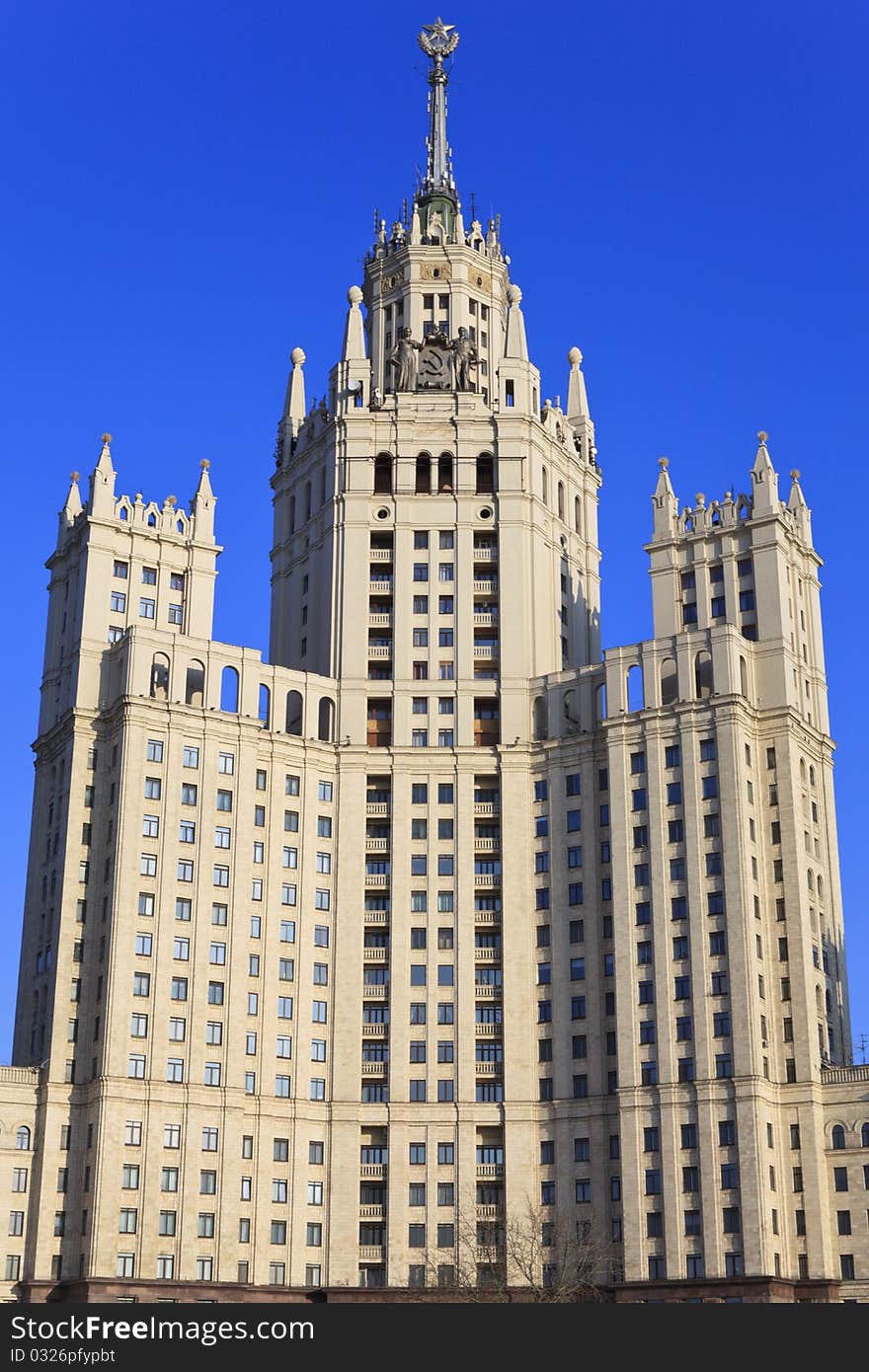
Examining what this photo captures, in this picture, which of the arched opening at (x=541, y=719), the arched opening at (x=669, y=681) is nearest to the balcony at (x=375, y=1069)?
the arched opening at (x=541, y=719)

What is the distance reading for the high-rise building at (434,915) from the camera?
409ft

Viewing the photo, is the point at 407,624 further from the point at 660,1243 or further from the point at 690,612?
the point at 660,1243

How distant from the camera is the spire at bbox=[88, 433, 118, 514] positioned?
477ft

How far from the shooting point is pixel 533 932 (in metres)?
139

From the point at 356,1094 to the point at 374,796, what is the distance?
2313 cm

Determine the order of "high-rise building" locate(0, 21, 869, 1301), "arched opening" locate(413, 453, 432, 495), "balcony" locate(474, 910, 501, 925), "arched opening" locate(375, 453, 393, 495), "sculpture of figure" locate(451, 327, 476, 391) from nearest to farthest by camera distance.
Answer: "high-rise building" locate(0, 21, 869, 1301), "balcony" locate(474, 910, 501, 925), "arched opening" locate(413, 453, 432, 495), "arched opening" locate(375, 453, 393, 495), "sculpture of figure" locate(451, 327, 476, 391)

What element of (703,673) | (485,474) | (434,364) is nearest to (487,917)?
(703,673)

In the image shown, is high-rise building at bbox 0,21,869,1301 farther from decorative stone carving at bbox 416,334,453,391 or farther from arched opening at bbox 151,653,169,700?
decorative stone carving at bbox 416,334,453,391

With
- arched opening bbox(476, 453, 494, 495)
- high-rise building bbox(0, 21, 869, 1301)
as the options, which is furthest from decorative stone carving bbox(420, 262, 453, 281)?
arched opening bbox(476, 453, 494, 495)

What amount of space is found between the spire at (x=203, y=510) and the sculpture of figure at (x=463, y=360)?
2330 centimetres

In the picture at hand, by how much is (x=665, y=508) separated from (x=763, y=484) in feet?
27.2

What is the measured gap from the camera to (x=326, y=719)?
148125mm

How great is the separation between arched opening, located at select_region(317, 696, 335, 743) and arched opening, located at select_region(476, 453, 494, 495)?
21711 mm

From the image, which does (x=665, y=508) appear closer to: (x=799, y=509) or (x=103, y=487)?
(x=799, y=509)
